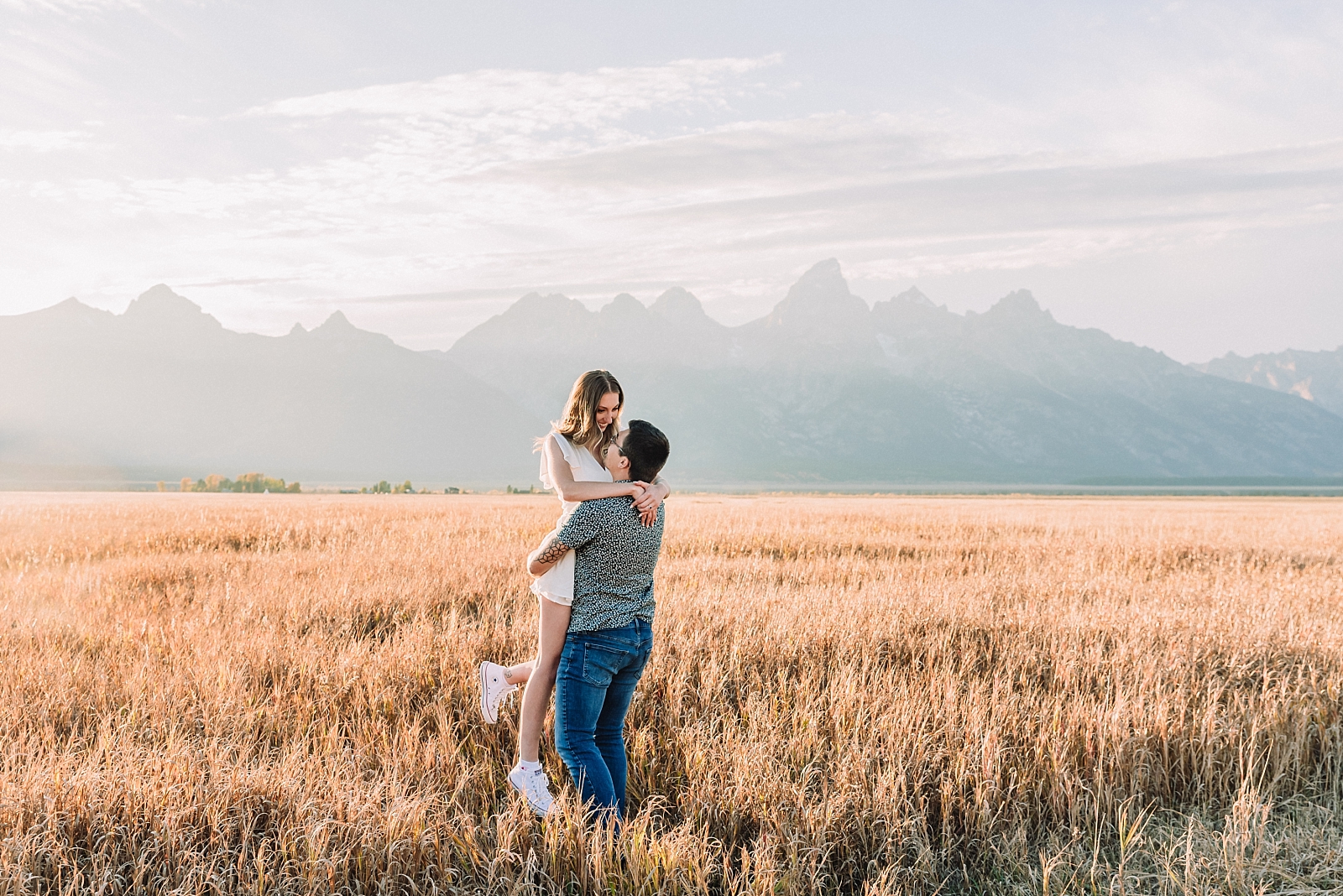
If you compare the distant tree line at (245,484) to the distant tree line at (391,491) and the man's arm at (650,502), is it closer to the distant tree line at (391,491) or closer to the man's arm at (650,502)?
the distant tree line at (391,491)

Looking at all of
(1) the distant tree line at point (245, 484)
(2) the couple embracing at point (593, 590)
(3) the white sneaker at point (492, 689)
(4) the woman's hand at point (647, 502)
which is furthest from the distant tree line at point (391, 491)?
(4) the woman's hand at point (647, 502)

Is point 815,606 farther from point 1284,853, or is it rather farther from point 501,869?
point 501,869

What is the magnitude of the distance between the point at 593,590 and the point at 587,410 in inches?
35.2

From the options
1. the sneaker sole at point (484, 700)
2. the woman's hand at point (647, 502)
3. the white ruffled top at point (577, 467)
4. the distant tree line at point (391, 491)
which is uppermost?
the white ruffled top at point (577, 467)

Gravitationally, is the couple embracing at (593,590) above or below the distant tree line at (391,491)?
above

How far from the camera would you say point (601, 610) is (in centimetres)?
381

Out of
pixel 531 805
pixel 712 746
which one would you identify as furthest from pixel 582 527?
pixel 712 746

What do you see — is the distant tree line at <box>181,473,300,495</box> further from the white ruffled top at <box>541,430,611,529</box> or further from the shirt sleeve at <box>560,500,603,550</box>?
the shirt sleeve at <box>560,500,603,550</box>

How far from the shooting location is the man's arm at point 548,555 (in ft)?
12.5

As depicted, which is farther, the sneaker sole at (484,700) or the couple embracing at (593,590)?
the sneaker sole at (484,700)

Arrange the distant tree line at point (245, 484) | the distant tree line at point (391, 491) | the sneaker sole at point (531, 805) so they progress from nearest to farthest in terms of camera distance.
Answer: the sneaker sole at point (531, 805), the distant tree line at point (391, 491), the distant tree line at point (245, 484)

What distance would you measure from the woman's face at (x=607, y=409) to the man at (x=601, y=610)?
15 centimetres

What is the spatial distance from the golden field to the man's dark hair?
5.43 feet

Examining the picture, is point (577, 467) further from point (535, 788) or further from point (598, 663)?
point (535, 788)
